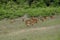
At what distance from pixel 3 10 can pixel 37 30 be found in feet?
16.7

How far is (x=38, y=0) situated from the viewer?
18.7 m

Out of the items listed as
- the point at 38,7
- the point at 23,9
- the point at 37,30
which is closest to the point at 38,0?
the point at 38,7

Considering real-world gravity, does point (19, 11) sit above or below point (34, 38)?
below

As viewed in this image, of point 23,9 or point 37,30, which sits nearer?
point 37,30

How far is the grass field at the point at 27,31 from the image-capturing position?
10154mm

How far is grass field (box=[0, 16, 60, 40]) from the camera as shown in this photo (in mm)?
10154

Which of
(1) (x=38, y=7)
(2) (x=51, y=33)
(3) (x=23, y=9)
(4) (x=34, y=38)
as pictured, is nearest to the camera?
(4) (x=34, y=38)

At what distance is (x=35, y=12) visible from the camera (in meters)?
16.0

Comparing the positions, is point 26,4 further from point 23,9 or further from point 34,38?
point 34,38

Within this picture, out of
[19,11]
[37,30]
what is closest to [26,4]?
[19,11]

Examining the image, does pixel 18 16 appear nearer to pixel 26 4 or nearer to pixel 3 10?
pixel 3 10

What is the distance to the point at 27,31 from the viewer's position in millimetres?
11438

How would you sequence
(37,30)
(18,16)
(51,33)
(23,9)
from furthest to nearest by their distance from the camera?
(23,9) → (18,16) → (37,30) → (51,33)

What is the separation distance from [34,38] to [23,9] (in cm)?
710
